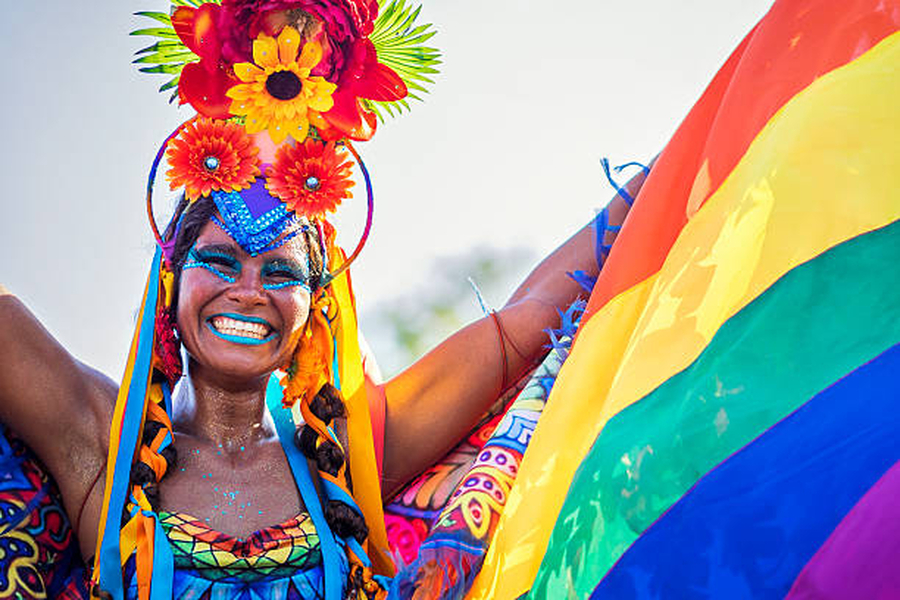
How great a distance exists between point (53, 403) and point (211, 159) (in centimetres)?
61

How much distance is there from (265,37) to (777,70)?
1.10m

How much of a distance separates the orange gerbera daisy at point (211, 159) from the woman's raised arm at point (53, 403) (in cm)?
43

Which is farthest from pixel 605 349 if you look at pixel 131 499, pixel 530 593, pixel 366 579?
pixel 131 499

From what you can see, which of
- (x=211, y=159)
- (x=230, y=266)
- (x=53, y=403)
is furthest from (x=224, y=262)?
(x=53, y=403)

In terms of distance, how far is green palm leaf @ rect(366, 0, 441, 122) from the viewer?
2623 mm

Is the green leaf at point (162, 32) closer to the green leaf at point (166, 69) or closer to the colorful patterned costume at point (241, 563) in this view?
the green leaf at point (166, 69)

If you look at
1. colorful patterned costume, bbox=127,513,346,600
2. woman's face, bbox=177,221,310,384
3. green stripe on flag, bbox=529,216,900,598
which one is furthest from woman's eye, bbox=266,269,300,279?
green stripe on flag, bbox=529,216,900,598

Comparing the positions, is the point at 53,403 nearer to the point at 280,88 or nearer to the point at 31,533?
the point at 31,533

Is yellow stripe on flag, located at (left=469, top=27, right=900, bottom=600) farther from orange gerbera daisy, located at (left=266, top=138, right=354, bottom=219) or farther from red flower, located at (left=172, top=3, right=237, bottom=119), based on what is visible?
red flower, located at (left=172, top=3, right=237, bottom=119)

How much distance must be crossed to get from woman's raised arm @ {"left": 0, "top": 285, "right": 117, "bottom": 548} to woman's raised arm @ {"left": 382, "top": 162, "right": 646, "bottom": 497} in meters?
0.67

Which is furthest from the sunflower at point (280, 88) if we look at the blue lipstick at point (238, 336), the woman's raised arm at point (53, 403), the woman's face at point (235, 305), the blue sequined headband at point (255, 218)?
Answer: the woman's raised arm at point (53, 403)

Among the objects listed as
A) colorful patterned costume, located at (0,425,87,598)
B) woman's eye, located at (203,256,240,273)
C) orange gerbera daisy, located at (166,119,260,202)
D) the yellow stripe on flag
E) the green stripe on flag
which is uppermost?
orange gerbera daisy, located at (166,119,260,202)

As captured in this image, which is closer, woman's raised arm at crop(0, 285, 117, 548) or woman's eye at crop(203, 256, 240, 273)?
woman's raised arm at crop(0, 285, 117, 548)

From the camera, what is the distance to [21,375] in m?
2.36
